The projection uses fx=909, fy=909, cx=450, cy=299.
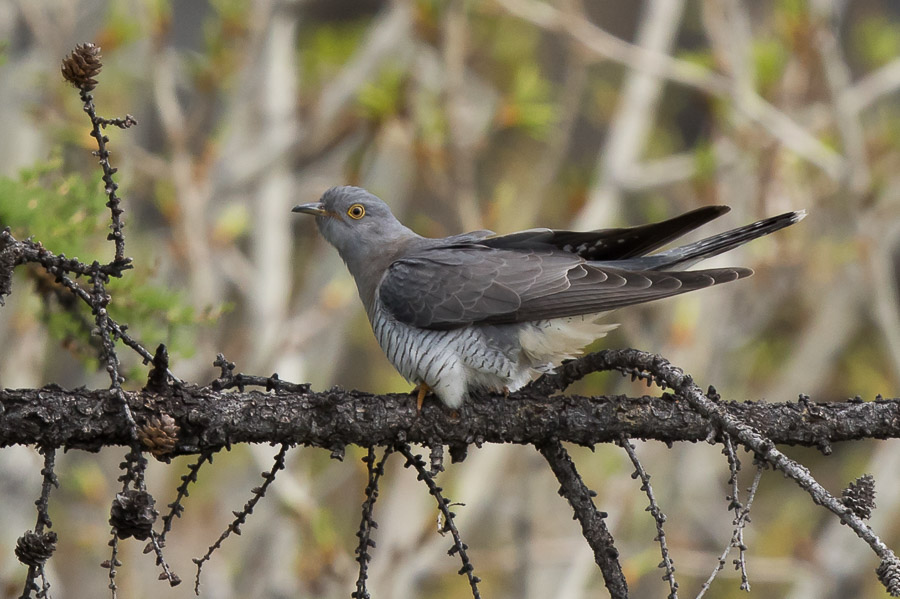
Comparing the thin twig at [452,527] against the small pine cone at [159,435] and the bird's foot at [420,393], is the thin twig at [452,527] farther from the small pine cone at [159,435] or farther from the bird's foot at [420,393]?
the small pine cone at [159,435]

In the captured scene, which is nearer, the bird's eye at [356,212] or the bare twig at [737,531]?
the bare twig at [737,531]

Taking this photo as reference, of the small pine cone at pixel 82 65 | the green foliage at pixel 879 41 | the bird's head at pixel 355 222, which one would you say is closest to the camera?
the small pine cone at pixel 82 65

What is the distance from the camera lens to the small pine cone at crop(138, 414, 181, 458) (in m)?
1.78

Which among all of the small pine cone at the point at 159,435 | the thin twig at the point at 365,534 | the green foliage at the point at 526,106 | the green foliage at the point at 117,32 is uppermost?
the green foliage at the point at 117,32

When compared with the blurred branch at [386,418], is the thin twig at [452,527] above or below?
below

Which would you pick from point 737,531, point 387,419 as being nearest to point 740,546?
point 737,531

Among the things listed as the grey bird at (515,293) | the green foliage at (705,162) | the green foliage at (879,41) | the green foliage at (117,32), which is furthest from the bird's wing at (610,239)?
the green foliage at (879,41)

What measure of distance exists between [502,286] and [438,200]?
353cm

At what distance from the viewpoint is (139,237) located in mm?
6922

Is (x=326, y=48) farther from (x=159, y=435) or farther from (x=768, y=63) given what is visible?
(x=159, y=435)

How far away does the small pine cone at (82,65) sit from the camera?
4.72ft

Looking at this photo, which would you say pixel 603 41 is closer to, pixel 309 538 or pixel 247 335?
pixel 247 335

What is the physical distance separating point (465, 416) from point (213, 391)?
2.19 ft

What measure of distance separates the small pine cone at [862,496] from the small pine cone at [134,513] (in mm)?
1239
